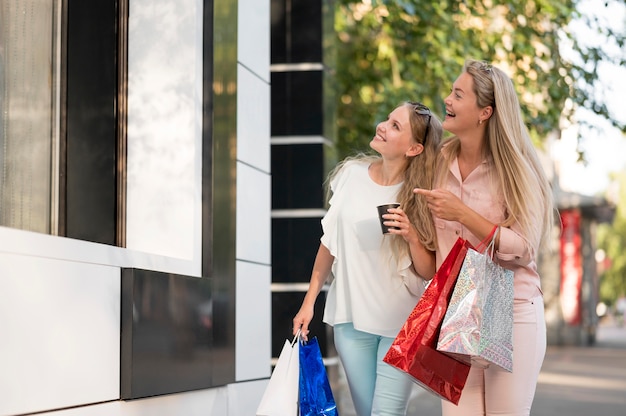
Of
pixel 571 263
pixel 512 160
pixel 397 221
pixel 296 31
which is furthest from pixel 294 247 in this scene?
pixel 571 263

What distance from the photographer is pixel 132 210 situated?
523 centimetres

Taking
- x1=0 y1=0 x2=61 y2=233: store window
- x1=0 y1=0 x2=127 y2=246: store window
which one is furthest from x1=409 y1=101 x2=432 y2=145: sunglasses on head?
x1=0 y1=0 x2=61 y2=233: store window

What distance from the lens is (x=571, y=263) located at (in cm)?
3650

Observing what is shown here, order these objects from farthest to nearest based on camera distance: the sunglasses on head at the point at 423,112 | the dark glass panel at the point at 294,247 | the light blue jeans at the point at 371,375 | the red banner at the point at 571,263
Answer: the red banner at the point at 571,263
the dark glass panel at the point at 294,247
the sunglasses on head at the point at 423,112
the light blue jeans at the point at 371,375

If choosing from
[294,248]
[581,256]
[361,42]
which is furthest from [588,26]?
[581,256]

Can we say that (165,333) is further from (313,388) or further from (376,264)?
(376,264)

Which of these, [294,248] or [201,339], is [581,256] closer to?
[294,248]

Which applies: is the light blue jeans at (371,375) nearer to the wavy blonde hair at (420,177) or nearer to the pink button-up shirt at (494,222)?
the wavy blonde hair at (420,177)

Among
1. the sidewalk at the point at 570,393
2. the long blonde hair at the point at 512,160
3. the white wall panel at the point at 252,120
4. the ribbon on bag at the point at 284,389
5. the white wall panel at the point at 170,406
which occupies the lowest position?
the sidewalk at the point at 570,393

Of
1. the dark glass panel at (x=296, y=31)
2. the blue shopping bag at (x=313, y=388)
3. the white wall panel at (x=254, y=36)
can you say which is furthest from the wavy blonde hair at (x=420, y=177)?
the dark glass panel at (x=296, y=31)

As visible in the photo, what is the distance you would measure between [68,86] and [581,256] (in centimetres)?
3420

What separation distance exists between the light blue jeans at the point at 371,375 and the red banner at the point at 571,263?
31.3 m

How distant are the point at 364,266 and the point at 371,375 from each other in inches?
19.0

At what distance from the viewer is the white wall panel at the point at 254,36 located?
6.19 meters
